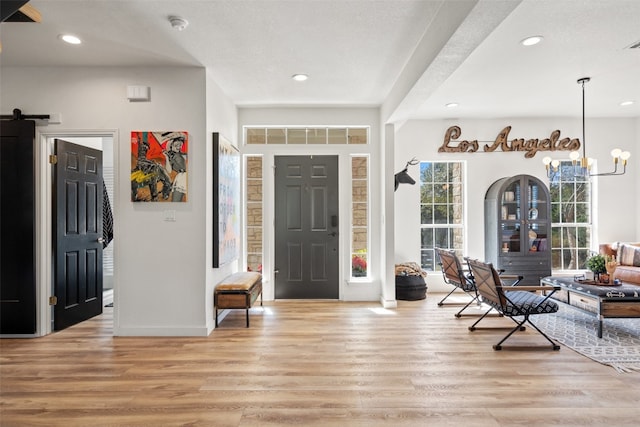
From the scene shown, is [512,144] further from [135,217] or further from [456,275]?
[135,217]

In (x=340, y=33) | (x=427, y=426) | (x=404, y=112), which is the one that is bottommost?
(x=427, y=426)

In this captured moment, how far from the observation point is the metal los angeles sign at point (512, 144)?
20.2 ft

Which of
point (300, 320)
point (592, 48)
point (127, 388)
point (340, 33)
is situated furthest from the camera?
point (300, 320)

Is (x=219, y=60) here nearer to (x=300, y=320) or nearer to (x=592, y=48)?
(x=300, y=320)

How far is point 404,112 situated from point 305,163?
65.3 inches

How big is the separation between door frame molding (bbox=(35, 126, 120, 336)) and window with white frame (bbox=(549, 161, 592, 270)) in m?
6.40

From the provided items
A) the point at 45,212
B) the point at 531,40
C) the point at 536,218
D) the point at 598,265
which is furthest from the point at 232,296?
the point at 536,218

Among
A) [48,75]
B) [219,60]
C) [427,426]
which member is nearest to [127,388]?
[427,426]

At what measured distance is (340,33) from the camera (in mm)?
3232

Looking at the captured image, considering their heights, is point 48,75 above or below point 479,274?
above

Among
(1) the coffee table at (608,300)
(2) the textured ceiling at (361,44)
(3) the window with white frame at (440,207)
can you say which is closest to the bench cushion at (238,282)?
(2) the textured ceiling at (361,44)

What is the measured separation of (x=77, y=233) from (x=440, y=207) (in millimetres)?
5121

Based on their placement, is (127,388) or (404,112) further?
(404,112)

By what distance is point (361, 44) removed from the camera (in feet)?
11.3
